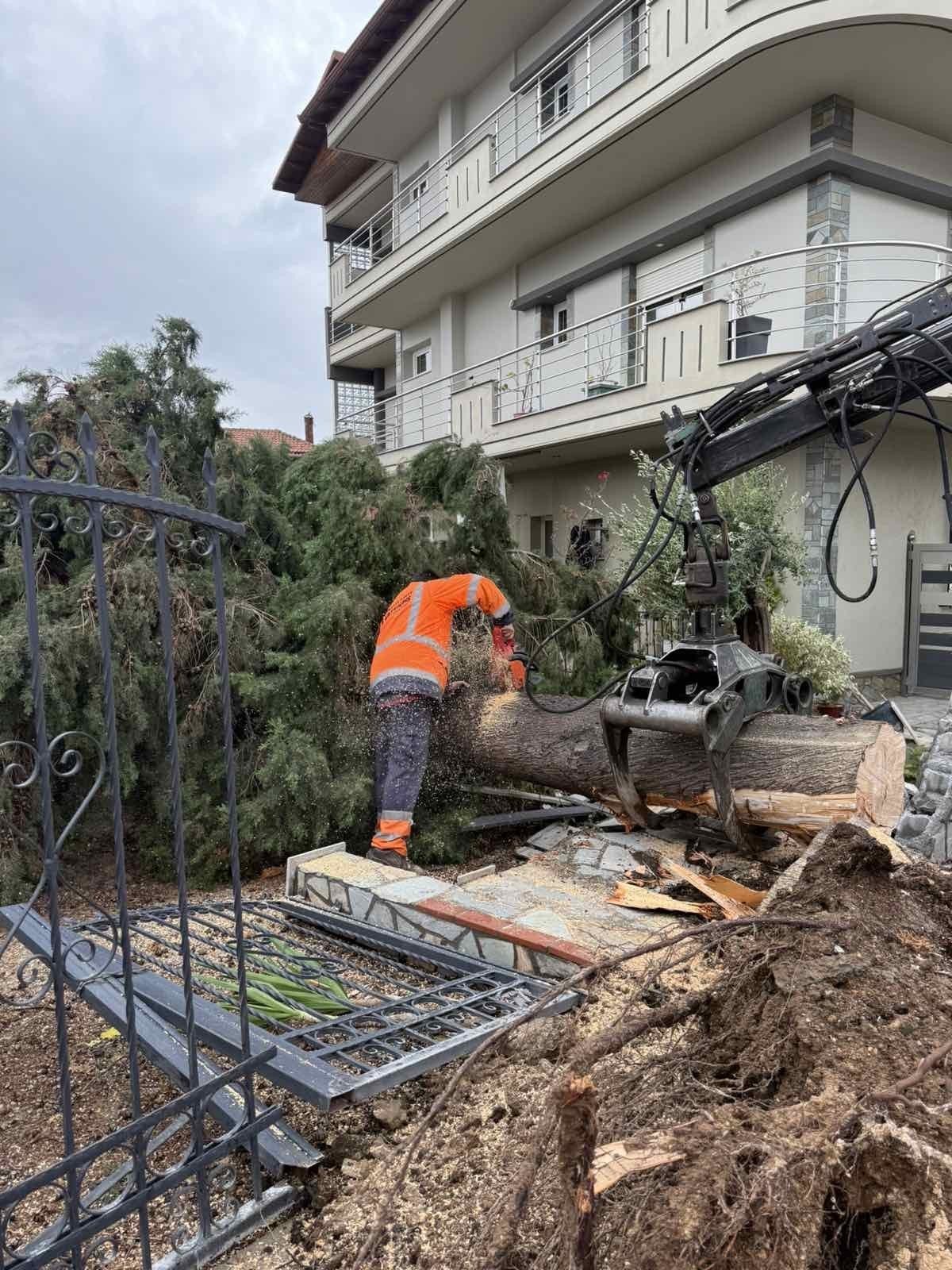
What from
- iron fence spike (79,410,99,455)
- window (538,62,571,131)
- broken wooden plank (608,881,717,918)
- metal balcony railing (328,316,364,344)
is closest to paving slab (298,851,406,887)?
broken wooden plank (608,881,717,918)

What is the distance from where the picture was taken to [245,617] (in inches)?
221

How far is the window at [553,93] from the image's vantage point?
37.7ft

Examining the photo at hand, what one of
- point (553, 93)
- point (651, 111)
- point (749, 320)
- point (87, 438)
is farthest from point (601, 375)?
point (87, 438)

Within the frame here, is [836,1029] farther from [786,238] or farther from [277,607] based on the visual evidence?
[786,238]

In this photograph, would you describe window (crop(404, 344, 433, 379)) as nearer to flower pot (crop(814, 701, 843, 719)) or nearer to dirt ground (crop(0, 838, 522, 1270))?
flower pot (crop(814, 701, 843, 719))

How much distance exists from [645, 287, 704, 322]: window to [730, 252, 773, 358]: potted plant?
3.01 feet

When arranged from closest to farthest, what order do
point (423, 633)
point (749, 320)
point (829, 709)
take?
point (423, 633) < point (829, 709) < point (749, 320)

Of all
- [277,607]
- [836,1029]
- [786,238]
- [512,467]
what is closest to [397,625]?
[277,607]

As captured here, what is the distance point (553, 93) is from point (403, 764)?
11.2 meters

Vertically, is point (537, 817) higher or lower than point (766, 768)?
lower

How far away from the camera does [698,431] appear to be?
14.0 ft

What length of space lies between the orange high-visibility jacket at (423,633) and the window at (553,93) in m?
9.16

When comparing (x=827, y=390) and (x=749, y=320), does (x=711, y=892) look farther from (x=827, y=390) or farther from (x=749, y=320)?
(x=749, y=320)

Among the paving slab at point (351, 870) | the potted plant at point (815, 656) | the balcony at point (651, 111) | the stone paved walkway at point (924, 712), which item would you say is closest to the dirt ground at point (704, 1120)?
the paving slab at point (351, 870)
